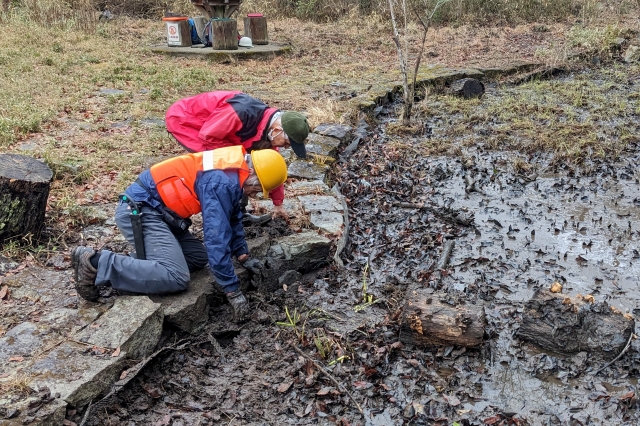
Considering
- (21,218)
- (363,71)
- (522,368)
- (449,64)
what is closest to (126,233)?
(21,218)

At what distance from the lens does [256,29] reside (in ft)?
42.1

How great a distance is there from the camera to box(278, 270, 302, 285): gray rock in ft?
14.4

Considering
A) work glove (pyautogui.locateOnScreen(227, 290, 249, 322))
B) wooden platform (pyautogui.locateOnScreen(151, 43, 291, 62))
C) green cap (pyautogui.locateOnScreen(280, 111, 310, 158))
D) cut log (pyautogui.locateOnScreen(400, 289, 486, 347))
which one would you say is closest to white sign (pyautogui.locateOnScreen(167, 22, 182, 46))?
wooden platform (pyautogui.locateOnScreen(151, 43, 291, 62))

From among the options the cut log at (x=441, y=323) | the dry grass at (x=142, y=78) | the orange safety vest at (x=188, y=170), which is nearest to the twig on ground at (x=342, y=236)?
the cut log at (x=441, y=323)

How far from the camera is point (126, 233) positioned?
155 inches

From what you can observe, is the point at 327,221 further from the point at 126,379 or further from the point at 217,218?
the point at 126,379

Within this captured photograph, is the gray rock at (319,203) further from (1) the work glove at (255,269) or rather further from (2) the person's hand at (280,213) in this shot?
(1) the work glove at (255,269)

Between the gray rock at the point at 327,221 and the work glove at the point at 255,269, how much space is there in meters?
0.95

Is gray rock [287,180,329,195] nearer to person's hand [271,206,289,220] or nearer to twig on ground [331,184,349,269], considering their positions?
twig on ground [331,184,349,269]

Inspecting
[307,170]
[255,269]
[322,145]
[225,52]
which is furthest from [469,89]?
[255,269]

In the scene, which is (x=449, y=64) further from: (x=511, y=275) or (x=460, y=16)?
(x=511, y=275)

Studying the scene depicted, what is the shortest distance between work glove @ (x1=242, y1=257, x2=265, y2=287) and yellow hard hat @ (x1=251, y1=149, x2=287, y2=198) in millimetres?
639

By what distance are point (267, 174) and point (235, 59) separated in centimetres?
857

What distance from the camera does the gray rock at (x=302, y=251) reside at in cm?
454
